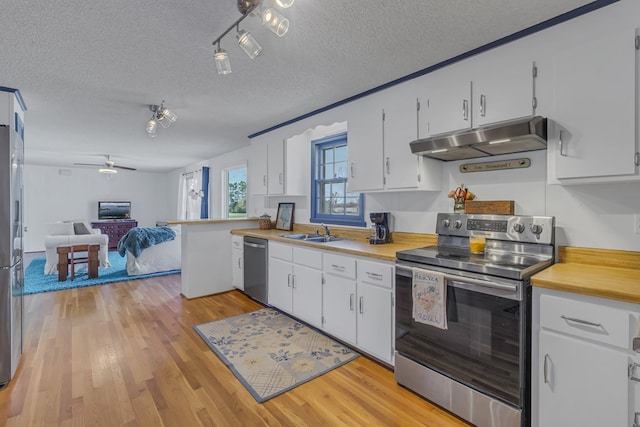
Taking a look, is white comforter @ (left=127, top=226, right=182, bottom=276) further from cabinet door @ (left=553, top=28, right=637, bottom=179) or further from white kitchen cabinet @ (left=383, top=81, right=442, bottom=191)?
cabinet door @ (left=553, top=28, right=637, bottom=179)

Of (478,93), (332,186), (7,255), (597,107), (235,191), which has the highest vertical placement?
(478,93)

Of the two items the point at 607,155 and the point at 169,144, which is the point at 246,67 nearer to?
the point at 607,155

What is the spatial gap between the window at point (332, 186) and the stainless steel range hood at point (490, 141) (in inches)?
49.7

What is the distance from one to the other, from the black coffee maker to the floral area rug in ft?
3.30

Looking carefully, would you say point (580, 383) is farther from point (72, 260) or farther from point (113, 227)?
point (113, 227)

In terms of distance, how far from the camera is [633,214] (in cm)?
176

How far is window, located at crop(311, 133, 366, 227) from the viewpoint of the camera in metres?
3.65

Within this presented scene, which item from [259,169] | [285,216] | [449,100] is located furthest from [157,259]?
[449,100]

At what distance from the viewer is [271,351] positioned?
2.67 m

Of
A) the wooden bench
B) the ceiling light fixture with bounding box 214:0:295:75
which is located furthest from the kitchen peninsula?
the ceiling light fixture with bounding box 214:0:295:75

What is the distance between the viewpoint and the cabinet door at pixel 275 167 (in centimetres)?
420

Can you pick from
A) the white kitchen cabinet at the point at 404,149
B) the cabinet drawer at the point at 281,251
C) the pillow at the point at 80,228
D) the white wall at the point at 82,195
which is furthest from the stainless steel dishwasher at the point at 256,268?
the white wall at the point at 82,195

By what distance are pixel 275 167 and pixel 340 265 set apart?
6.85ft

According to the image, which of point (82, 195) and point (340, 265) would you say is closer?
point (340, 265)
